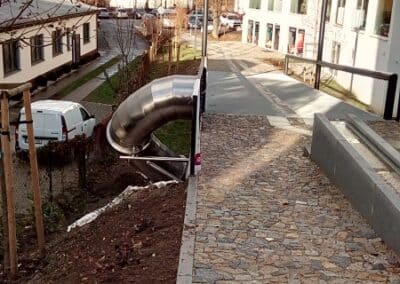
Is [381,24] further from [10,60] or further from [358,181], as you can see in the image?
[358,181]

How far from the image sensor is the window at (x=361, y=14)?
2459 centimetres

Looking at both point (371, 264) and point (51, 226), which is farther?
point (51, 226)

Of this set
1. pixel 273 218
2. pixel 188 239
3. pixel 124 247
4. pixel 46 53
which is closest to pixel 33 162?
pixel 124 247

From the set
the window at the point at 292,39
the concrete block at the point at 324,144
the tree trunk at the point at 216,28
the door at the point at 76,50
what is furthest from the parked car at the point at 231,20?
the concrete block at the point at 324,144

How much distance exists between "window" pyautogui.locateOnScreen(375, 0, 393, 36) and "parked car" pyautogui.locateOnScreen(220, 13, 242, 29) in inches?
1373

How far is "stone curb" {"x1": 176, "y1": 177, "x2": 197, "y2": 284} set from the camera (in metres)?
5.63

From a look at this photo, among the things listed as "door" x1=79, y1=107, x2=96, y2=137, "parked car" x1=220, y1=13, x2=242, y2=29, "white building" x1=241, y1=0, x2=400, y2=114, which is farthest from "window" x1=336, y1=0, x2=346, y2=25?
"parked car" x1=220, y1=13, x2=242, y2=29

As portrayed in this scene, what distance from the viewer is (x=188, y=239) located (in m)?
6.49

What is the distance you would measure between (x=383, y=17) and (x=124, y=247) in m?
18.5

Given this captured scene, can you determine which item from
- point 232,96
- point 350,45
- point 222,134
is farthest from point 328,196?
point 350,45

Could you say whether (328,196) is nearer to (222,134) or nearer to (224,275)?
(224,275)

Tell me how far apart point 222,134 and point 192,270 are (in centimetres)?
609

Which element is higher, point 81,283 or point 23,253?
point 81,283

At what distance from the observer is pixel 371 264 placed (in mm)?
6137
